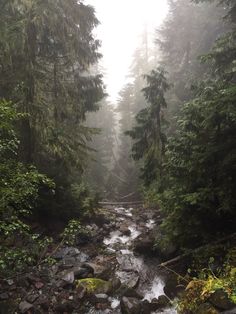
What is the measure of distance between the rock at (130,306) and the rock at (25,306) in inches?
102

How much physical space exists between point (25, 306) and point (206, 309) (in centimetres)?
490

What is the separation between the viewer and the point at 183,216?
11.0 m

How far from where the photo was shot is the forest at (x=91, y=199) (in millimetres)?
8530

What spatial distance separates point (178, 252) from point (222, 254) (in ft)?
8.49

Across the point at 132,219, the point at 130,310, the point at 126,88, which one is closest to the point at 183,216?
the point at 130,310

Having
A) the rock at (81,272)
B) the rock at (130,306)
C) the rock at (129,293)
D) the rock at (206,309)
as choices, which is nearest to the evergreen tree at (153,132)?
the rock at (81,272)

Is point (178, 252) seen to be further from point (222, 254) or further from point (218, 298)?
point (218, 298)

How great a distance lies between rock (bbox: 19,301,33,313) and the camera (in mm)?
9048

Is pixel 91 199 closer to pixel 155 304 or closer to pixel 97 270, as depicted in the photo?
pixel 97 270

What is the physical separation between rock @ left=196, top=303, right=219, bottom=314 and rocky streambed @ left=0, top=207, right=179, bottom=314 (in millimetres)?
1198

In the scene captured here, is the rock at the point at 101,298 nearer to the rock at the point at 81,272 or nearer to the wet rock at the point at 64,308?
the wet rock at the point at 64,308

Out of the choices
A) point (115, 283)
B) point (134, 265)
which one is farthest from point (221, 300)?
point (134, 265)

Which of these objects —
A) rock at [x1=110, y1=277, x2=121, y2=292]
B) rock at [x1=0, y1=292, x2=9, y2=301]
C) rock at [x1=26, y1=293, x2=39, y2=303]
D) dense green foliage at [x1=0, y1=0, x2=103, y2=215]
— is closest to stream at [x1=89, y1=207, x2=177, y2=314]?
rock at [x1=110, y1=277, x2=121, y2=292]

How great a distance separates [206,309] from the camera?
7.63 m
